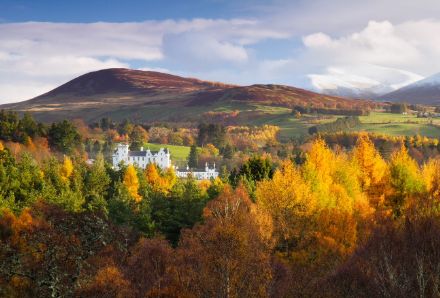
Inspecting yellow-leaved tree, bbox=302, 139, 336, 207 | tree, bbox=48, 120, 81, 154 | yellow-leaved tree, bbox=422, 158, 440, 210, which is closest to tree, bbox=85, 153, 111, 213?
yellow-leaved tree, bbox=302, 139, 336, 207

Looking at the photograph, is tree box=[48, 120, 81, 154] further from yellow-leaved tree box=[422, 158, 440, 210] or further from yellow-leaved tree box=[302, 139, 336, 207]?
yellow-leaved tree box=[422, 158, 440, 210]

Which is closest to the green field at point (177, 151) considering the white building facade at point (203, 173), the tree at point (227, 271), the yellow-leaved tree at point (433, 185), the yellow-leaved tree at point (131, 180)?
the white building facade at point (203, 173)

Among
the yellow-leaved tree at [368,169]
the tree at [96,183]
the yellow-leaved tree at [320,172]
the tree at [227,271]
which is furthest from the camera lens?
the tree at [96,183]

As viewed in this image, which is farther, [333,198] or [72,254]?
[333,198]

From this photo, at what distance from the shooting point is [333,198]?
187ft

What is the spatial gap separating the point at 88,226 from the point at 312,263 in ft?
67.5

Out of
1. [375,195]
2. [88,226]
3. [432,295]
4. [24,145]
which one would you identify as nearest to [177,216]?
[88,226]

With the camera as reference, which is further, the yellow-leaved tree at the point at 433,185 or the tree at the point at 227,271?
the yellow-leaved tree at the point at 433,185

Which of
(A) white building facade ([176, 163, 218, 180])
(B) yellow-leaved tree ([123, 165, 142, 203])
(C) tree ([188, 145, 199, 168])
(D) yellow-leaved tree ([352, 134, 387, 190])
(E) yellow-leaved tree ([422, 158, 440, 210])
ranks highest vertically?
(D) yellow-leaved tree ([352, 134, 387, 190])

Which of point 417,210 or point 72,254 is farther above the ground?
point 417,210

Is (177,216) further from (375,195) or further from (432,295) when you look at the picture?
(432,295)

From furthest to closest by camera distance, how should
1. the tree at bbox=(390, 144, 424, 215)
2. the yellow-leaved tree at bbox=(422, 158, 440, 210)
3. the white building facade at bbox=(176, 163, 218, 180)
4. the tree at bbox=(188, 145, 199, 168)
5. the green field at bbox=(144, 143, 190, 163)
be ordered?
1. the green field at bbox=(144, 143, 190, 163)
2. the tree at bbox=(188, 145, 199, 168)
3. the white building facade at bbox=(176, 163, 218, 180)
4. the tree at bbox=(390, 144, 424, 215)
5. the yellow-leaved tree at bbox=(422, 158, 440, 210)

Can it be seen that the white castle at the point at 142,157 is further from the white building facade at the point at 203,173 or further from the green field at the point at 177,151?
the green field at the point at 177,151

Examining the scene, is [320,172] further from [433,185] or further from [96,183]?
[96,183]
